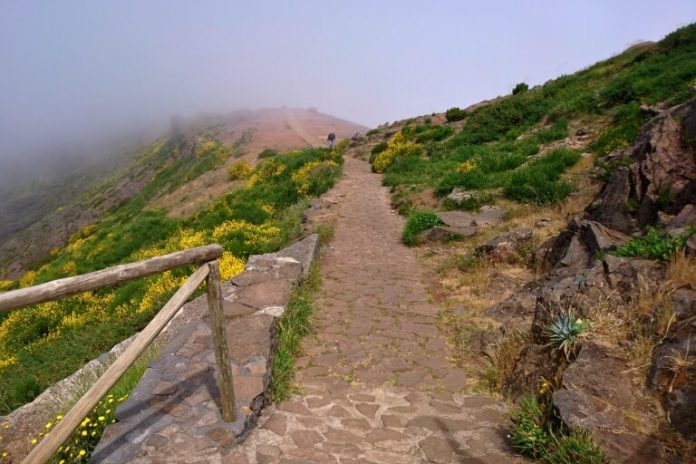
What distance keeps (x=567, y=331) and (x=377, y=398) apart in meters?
2.17

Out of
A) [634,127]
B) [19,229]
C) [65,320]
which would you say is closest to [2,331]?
[65,320]

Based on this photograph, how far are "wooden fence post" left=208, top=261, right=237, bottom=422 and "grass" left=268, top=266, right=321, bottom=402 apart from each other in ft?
2.70

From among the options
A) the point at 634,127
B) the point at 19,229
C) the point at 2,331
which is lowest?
the point at 19,229

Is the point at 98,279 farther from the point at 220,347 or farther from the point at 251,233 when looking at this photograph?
the point at 251,233

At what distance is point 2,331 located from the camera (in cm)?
1175

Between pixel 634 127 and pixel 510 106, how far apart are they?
1022cm

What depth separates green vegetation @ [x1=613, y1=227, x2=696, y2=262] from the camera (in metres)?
5.08

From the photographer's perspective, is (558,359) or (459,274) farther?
(459,274)

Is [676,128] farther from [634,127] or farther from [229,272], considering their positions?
[229,272]

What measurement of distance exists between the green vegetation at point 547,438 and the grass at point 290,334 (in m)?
2.44

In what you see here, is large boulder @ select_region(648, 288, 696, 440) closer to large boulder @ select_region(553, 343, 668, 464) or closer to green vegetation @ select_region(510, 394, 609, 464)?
large boulder @ select_region(553, 343, 668, 464)

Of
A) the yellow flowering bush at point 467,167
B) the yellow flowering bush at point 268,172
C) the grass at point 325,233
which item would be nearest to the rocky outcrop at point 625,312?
the grass at point 325,233

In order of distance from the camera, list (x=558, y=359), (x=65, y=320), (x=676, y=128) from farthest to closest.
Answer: (x=65, y=320) < (x=676, y=128) < (x=558, y=359)

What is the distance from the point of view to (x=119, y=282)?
3057mm
